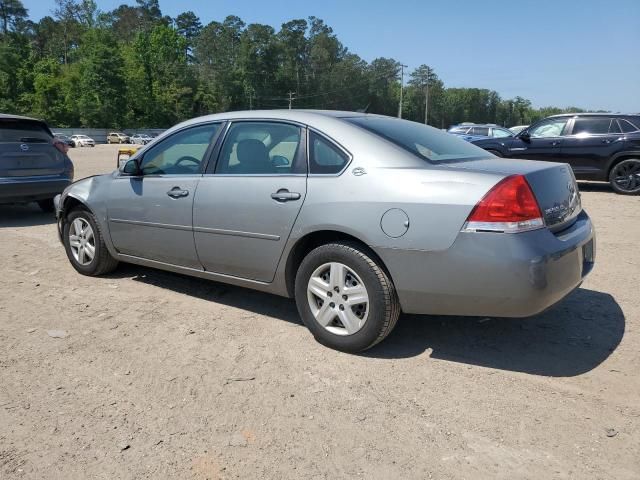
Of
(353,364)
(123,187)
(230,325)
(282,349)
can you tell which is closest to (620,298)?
(353,364)

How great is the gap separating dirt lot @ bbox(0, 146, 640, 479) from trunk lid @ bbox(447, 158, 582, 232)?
0.91 metres

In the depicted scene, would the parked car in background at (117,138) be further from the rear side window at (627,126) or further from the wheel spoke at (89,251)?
the wheel spoke at (89,251)

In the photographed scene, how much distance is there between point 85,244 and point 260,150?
7.78 feet

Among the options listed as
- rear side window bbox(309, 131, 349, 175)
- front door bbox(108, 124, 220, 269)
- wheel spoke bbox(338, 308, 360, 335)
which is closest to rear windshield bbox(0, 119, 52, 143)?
front door bbox(108, 124, 220, 269)

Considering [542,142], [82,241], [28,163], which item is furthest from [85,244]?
[542,142]

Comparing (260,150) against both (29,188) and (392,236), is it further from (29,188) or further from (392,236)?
(29,188)

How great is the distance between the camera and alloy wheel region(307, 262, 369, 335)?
3377 millimetres

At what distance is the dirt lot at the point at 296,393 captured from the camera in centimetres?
243

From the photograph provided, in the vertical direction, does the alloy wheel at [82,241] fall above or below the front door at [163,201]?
below

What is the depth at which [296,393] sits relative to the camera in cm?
303

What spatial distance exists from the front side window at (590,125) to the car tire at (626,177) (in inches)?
32.3

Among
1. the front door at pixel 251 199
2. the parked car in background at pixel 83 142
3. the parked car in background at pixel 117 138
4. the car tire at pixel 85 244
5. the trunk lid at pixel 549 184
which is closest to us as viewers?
the trunk lid at pixel 549 184

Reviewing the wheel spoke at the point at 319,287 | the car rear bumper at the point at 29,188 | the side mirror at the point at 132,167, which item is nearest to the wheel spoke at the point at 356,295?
the wheel spoke at the point at 319,287

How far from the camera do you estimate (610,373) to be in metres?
3.23
